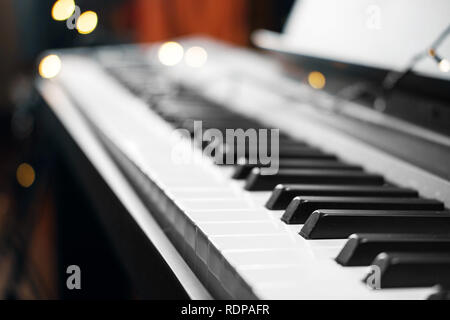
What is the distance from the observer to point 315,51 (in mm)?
1371

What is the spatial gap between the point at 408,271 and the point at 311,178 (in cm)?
36

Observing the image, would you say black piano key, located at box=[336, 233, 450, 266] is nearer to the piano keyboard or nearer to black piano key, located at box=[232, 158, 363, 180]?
the piano keyboard

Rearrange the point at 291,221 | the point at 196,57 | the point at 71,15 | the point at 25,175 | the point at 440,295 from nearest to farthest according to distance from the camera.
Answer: the point at 440,295
the point at 291,221
the point at 71,15
the point at 196,57
the point at 25,175

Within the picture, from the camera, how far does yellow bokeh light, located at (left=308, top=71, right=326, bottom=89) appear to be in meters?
1.45

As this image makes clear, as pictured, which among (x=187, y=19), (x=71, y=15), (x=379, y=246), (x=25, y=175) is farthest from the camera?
(x=187, y=19)

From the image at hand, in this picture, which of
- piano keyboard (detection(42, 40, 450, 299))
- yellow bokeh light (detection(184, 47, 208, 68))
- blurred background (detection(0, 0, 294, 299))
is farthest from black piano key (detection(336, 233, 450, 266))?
yellow bokeh light (detection(184, 47, 208, 68))

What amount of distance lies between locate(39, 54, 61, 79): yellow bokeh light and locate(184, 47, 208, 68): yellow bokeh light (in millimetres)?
489

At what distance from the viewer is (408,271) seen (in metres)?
0.53

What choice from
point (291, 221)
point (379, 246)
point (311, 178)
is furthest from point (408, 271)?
point (311, 178)

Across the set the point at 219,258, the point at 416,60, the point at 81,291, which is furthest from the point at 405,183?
the point at 81,291

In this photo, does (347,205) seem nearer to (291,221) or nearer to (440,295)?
(291,221)

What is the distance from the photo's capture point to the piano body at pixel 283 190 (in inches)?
21.4

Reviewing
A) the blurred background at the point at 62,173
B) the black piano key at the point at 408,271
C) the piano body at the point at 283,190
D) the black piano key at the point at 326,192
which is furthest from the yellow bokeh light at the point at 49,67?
the black piano key at the point at 408,271

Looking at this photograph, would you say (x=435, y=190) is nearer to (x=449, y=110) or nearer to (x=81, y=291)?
(x=449, y=110)
